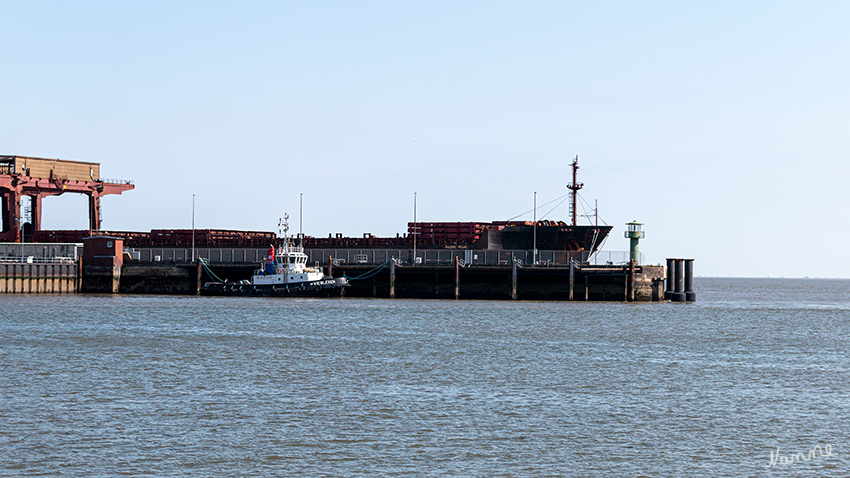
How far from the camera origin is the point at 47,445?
77.6 feet

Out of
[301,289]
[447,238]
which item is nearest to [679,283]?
[447,238]

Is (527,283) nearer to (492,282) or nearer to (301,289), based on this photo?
(492,282)

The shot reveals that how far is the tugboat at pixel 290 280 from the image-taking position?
281ft

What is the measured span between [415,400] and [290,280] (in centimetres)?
5669

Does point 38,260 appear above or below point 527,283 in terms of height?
above

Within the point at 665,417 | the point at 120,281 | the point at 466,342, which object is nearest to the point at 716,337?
the point at 466,342

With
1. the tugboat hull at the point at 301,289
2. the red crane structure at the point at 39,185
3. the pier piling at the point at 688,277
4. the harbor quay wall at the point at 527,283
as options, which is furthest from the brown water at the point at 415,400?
the red crane structure at the point at 39,185

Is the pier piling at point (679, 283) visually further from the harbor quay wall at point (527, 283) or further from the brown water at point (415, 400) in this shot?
the brown water at point (415, 400)

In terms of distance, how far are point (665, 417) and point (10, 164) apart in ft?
320

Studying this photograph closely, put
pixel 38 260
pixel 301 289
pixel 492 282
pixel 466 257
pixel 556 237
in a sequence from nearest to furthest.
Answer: pixel 301 289
pixel 492 282
pixel 466 257
pixel 556 237
pixel 38 260

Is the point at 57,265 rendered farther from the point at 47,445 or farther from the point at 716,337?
the point at 47,445

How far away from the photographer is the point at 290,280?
86.2 m

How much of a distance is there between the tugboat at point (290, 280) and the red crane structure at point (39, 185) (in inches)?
1253

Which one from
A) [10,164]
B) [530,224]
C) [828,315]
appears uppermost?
[10,164]
